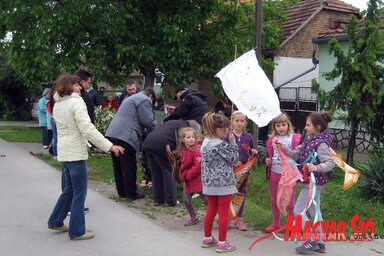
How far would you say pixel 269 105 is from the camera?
6.51m

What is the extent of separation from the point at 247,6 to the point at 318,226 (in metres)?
11.1

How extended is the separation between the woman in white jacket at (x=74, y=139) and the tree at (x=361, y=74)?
542cm

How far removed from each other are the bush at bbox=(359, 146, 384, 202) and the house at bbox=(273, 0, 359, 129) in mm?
11412

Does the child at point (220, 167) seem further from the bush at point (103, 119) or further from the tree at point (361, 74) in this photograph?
the bush at point (103, 119)

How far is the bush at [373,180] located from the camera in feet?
25.3

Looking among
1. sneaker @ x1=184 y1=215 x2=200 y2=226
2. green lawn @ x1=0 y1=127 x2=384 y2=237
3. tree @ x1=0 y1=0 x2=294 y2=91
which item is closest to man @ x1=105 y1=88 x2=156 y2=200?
green lawn @ x1=0 y1=127 x2=384 y2=237

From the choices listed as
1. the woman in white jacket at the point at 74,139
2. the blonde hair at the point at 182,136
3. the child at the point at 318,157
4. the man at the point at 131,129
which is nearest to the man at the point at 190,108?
the man at the point at 131,129

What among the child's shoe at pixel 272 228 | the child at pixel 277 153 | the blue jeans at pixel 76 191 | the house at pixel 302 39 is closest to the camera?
the blue jeans at pixel 76 191

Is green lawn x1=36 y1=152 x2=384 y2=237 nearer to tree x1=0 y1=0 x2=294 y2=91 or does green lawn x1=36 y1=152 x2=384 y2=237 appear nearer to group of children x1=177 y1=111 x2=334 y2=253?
group of children x1=177 y1=111 x2=334 y2=253

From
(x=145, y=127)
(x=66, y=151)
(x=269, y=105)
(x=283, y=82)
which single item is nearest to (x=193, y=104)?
(x=145, y=127)

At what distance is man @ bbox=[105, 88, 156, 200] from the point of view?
777 centimetres

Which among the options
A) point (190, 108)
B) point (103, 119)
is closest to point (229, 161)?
point (190, 108)

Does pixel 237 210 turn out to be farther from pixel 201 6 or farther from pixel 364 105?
pixel 201 6

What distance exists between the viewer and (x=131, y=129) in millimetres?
7809
